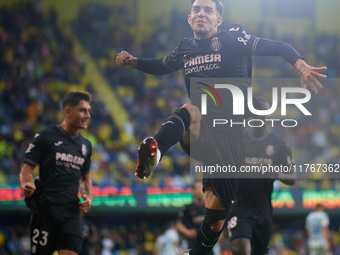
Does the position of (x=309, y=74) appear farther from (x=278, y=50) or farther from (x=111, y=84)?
(x=111, y=84)

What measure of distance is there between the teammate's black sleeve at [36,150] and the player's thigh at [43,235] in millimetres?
703

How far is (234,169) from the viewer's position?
206 inches

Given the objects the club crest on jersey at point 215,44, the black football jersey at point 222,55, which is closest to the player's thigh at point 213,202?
the black football jersey at point 222,55

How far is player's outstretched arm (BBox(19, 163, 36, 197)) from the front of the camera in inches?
225

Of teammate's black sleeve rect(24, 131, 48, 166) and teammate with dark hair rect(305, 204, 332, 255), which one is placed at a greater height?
teammate's black sleeve rect(24, 131, 48, 166)

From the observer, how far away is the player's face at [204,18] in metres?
5.12

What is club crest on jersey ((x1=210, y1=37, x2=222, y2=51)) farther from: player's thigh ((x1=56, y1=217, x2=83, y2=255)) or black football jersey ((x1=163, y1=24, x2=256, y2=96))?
player's thigh ((x1=56, y1=217, x2=83, y2=255))

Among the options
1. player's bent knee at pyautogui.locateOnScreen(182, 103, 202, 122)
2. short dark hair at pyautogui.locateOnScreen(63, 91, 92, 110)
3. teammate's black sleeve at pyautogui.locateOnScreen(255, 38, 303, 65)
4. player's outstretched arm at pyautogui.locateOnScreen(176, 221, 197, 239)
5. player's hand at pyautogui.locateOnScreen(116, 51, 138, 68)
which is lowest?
A: player's outstretched arm at pyautogui.locateOnScreen(176, 221, 197, 239)

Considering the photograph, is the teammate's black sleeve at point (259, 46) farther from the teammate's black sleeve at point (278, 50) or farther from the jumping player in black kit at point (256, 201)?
the jumping player in black kit at point (256, 201)

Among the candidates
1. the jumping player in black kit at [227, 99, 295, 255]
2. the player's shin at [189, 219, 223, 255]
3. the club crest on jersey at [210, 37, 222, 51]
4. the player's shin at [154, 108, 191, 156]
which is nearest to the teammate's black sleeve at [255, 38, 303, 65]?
the club crest on jersey at [210, 37, 222, 51]

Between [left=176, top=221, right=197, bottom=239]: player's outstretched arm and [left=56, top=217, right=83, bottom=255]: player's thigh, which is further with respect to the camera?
[left=176, top=221, right=197, bottom=239]: player's outstretched arm

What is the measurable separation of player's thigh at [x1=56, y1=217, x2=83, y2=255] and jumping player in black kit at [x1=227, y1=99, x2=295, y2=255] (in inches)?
80.9

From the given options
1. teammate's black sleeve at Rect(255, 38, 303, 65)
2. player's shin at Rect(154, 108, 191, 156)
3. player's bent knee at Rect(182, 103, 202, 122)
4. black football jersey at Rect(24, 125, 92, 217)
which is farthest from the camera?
black football jersey at Rect(24, 125, 92, 217)

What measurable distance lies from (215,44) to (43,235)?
3197 millimetres
